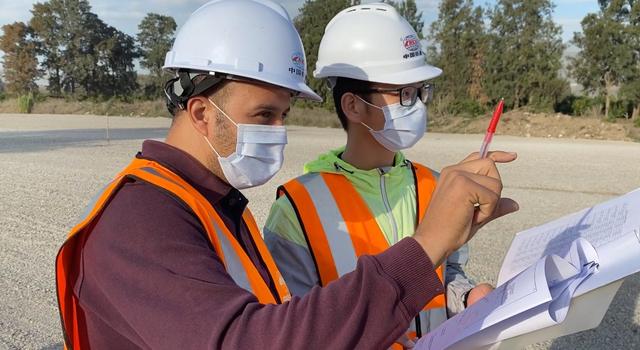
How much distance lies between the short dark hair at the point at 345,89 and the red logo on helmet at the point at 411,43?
0.81 ft

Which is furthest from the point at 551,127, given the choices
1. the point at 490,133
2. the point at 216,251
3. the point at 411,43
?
the point at 216,251

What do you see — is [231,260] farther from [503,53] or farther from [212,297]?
[503,53]

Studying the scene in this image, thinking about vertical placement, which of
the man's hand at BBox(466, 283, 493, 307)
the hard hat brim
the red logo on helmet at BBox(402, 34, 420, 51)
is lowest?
the man's hand at BBox(466, 283, 493, 307)

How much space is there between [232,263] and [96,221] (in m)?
0.32

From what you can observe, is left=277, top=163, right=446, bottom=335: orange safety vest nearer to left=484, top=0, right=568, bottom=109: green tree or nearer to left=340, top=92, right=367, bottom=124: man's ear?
left=340, top=92, right=367, bottom=124: man's ear

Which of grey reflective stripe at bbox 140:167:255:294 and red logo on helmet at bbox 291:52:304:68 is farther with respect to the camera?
red logo on helmet at bbox 291:52:304:68

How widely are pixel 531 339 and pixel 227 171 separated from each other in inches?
33.6

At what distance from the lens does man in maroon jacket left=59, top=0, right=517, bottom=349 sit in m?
1.14

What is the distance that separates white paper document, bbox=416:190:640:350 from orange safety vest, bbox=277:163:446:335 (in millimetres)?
732

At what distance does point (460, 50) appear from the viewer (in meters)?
40.4

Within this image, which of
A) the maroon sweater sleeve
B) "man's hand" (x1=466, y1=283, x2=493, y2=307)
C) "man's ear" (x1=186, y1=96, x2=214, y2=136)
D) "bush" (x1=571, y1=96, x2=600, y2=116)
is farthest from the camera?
"bush" (x1=571, y1=96, x2=600, y2=116)

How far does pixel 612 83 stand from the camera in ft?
117

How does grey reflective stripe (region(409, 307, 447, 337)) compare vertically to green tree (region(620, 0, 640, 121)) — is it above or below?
below

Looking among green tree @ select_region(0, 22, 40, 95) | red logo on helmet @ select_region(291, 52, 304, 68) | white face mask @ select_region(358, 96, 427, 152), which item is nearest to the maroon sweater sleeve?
red logo on helmet @ select_region(291, 52, 304, 68)
